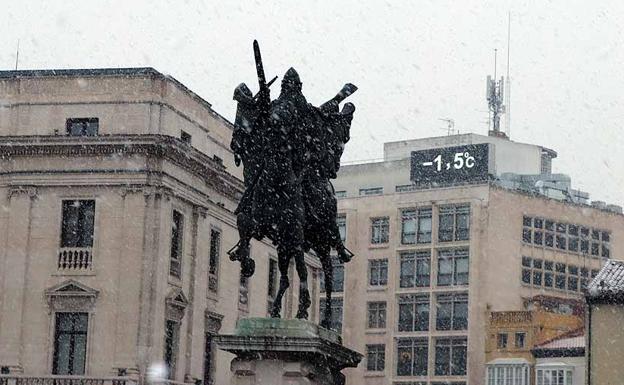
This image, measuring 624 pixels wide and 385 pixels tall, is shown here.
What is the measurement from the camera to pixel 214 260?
53.0m

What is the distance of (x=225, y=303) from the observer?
176 feet

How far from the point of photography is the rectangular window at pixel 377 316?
92.4 metres

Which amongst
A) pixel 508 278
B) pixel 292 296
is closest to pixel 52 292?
pixel 292 296

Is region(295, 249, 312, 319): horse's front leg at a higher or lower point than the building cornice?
lower

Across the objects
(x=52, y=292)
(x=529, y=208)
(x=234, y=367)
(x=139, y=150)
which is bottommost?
(x=234, y=367)

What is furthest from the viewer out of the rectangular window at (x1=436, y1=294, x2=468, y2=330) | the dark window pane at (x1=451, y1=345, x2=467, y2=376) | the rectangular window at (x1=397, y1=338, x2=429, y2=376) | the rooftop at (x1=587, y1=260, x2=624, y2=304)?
the rectangular window at (x1=397, y1=338, x2=429, y2=376)

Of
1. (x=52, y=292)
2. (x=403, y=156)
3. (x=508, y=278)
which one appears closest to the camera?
(x=52, y=292)

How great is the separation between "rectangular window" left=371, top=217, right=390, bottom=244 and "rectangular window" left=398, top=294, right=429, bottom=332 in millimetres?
4058

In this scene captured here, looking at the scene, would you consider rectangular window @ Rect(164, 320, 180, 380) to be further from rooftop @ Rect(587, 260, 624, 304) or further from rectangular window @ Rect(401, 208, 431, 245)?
rectangular window @ Rect(401, 208, 431, 245)

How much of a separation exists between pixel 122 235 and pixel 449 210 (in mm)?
45752

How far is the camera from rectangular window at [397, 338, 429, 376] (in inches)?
3533

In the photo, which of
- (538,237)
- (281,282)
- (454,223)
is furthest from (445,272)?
(281,282)

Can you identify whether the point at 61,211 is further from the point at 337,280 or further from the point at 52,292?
the point at 337,280

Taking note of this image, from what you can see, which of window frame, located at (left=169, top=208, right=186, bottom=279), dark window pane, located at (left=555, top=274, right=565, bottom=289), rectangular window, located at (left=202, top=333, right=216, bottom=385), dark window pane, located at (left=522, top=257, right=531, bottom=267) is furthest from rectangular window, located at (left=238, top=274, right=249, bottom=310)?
dark window pane, located at (left=555, top=274, right=565, bottom=289)
